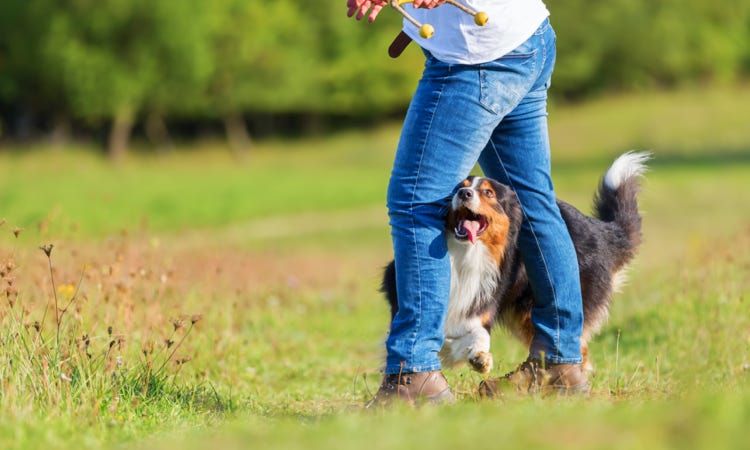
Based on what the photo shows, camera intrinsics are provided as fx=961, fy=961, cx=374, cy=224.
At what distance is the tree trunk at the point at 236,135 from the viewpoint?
39.8 meters

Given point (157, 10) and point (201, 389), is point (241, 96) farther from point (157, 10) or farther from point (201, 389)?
point (201, 389)

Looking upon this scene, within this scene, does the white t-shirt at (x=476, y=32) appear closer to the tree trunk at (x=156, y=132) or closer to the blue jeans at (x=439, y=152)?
the blue jeans at (x=439, y=152)

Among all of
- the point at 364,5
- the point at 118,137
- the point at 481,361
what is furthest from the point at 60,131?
the point at 364,5

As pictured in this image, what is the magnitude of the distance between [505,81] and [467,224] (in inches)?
25.1

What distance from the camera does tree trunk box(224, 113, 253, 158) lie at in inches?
1567

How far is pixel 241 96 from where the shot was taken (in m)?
37.1

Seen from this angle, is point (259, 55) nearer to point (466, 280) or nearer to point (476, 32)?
point (466, 280)

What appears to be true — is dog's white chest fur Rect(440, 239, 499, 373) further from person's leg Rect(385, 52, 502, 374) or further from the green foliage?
the green foliage

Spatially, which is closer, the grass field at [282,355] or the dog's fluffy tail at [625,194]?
the grass field at [282,355]

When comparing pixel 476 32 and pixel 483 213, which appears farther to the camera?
pixel 483 213

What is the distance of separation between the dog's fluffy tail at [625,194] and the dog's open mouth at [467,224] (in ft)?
4.45

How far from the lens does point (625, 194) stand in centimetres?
520

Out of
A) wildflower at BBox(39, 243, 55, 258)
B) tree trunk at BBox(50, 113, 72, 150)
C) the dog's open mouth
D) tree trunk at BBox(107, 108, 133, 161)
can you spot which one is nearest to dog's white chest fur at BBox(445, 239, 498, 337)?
the dog's open mouth

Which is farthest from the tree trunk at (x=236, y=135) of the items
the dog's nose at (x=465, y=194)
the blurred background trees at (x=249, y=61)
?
the dog's nose at (x=465, y=194)
